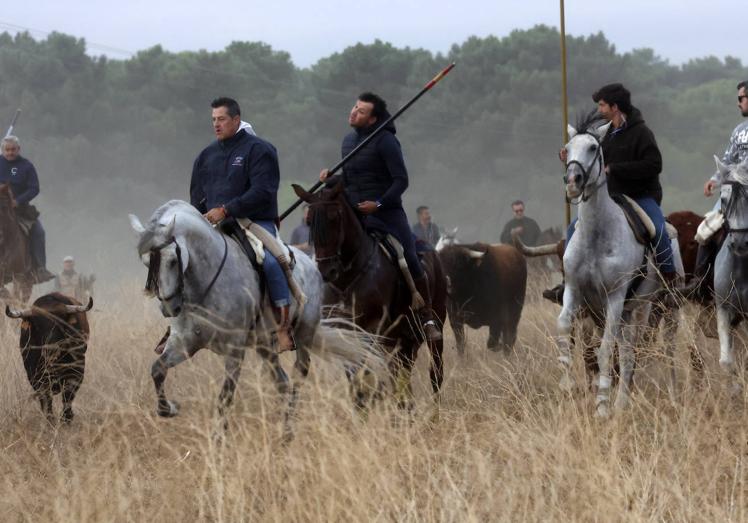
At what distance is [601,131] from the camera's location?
11.2 m

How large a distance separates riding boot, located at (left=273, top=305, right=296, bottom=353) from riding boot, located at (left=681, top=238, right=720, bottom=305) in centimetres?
362

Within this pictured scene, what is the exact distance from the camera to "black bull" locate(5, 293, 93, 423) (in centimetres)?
1129

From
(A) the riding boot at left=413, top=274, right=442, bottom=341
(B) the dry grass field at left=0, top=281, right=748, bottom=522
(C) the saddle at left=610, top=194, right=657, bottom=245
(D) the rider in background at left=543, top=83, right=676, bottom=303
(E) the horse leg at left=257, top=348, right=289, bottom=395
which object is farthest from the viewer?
(A) the riding boot at left=413, top=274, right=442, bottom=341

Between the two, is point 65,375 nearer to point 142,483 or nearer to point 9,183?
point 142,483

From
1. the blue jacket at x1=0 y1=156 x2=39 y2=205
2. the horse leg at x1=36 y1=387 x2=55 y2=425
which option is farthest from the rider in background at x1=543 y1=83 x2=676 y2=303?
the blue jacket at x1=0 y1=156 x2=39 y2=205

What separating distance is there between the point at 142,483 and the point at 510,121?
6150cm

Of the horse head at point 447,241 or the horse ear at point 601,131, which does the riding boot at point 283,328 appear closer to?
the horse ear at point 601,131

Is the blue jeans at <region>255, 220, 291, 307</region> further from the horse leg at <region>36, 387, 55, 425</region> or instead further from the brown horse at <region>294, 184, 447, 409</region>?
the horse leg at <region>36, 387, 55, 425</region>

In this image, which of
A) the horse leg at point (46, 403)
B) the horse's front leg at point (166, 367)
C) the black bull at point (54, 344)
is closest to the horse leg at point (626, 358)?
the horse's front leg at point (166, 367)

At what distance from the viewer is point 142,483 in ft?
25.7

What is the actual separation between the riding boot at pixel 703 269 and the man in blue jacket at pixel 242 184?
145 inches

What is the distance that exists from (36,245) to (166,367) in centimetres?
963

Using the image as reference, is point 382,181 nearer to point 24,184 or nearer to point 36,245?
point 36,245

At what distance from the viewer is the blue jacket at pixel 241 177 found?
1047 cm
